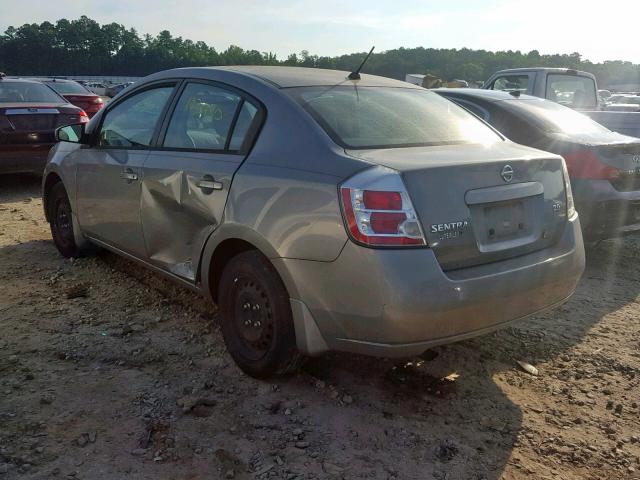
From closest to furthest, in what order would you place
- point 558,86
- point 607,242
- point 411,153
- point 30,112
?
point 411,153 < point 607,242 < point 30,112 < point 558,86

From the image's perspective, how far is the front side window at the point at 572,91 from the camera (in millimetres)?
9531

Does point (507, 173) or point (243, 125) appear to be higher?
point (243, 125)

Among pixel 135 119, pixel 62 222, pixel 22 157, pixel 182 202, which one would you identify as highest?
pixel 135 119

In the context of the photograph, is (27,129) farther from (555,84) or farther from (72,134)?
(555,84)

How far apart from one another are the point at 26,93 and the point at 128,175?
604 centimetres

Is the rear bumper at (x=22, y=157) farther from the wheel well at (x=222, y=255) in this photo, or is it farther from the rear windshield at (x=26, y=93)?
the wheel well at (x=222, y=255)

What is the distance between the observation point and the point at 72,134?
4867 mm

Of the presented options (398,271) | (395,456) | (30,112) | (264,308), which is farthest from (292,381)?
(30,112)

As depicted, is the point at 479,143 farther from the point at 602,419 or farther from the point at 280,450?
the point at 280,450

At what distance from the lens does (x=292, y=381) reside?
3.34 meters

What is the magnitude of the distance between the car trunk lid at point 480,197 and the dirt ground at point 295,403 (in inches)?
32.5

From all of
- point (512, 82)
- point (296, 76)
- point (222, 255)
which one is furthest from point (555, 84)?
point (222, 255)

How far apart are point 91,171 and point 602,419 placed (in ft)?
12.2

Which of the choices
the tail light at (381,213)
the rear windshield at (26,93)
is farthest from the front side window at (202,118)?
the rear windshield at (26,93)
